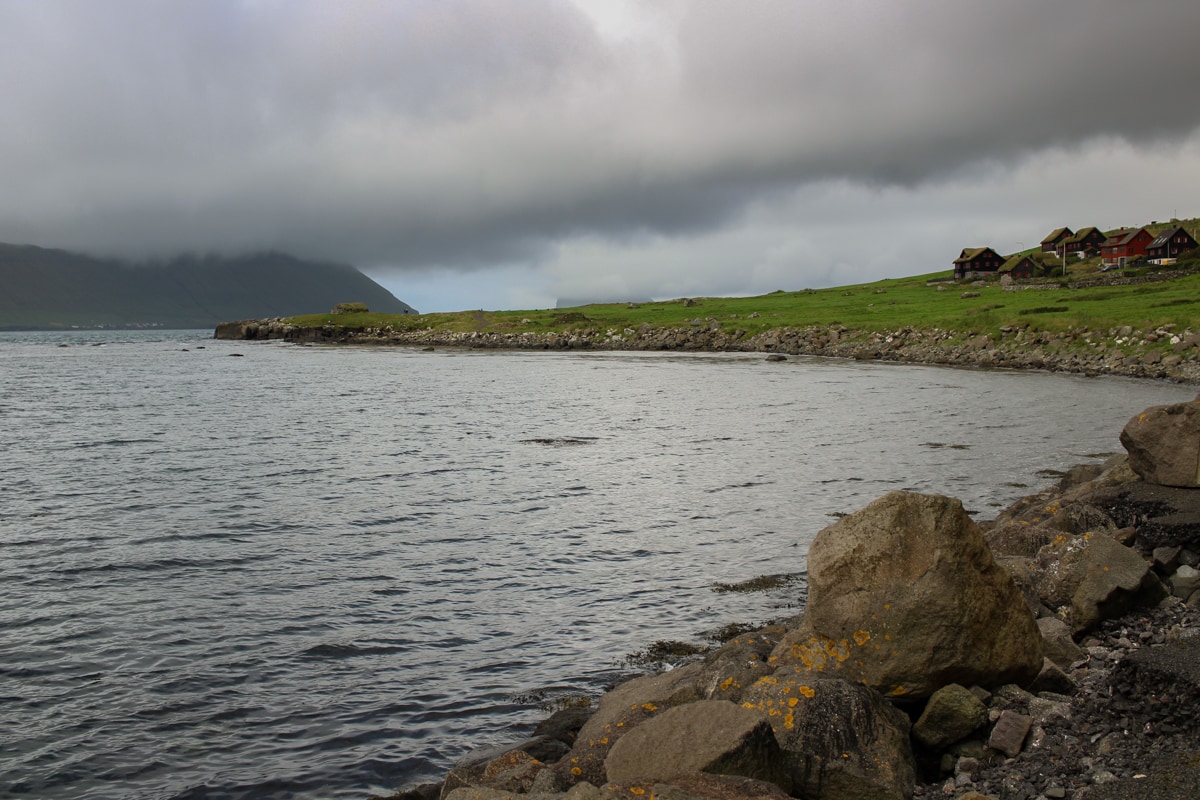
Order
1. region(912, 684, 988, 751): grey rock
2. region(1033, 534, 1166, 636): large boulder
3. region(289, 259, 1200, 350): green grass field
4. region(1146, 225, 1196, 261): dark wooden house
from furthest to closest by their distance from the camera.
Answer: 1. region(1146, 225, 1196, 261): dark wooden house
2. region(289, 259, 1200, 350): green grass field
3. region(1033, 534, 1166, 636): large boulder
4. region(912, 684, 988, 751): grey rock

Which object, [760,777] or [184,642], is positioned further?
[184,642]

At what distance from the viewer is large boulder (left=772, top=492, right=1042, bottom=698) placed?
11.5m

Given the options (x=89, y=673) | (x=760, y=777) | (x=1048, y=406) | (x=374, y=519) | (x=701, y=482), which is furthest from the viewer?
(x=1048, y=406)

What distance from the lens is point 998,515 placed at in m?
24.9

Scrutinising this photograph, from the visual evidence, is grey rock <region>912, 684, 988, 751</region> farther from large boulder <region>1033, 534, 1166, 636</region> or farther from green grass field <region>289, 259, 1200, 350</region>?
green grass field <region>289, 259, 1200, 350</region>

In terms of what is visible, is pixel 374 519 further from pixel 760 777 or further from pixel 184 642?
pixel 760 777

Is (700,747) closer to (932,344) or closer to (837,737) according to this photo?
(837,737)

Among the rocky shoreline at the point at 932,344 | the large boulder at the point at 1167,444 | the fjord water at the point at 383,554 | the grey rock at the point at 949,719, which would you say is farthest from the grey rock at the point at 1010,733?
the rocky shoreline at the point at 932,344

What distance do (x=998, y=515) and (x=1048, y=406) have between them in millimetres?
31939

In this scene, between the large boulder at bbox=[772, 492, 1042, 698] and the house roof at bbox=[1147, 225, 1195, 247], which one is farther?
the house roof at bbox=[1147, 225, 1195, 247]

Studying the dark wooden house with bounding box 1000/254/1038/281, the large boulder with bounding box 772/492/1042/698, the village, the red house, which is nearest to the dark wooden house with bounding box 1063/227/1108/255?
the village

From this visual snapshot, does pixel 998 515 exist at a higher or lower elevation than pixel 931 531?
lower

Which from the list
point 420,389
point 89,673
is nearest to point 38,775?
point 89,673

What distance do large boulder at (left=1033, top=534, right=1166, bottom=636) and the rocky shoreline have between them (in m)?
59.7
